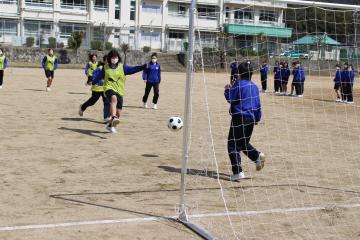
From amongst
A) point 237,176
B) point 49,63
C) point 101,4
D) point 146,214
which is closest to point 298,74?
point 49,63

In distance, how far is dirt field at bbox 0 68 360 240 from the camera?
5879 millimetres

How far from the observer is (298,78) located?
85.8ft

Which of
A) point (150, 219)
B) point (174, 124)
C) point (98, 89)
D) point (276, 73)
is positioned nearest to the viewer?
point (150, 219)

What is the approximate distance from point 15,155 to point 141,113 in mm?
7108

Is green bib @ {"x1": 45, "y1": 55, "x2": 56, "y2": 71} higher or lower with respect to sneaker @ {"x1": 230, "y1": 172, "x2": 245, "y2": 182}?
higher

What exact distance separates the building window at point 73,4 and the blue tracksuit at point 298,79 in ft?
122

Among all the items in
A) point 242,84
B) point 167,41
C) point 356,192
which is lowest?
point 356,192

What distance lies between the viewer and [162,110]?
55.9 ft

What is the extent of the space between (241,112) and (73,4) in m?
53.3

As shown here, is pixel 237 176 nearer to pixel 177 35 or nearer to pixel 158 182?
pixel 158 182

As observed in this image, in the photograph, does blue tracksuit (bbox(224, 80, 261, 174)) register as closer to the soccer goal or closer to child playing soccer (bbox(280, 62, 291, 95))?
the soccer goal

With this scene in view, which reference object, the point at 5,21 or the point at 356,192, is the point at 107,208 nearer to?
the point at 356,192

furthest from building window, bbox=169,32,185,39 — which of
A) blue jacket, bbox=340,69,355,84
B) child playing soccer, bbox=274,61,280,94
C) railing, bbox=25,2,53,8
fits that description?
blue jacket, bbox=340,69,355,84

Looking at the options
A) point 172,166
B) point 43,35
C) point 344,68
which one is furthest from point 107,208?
point 43,35
